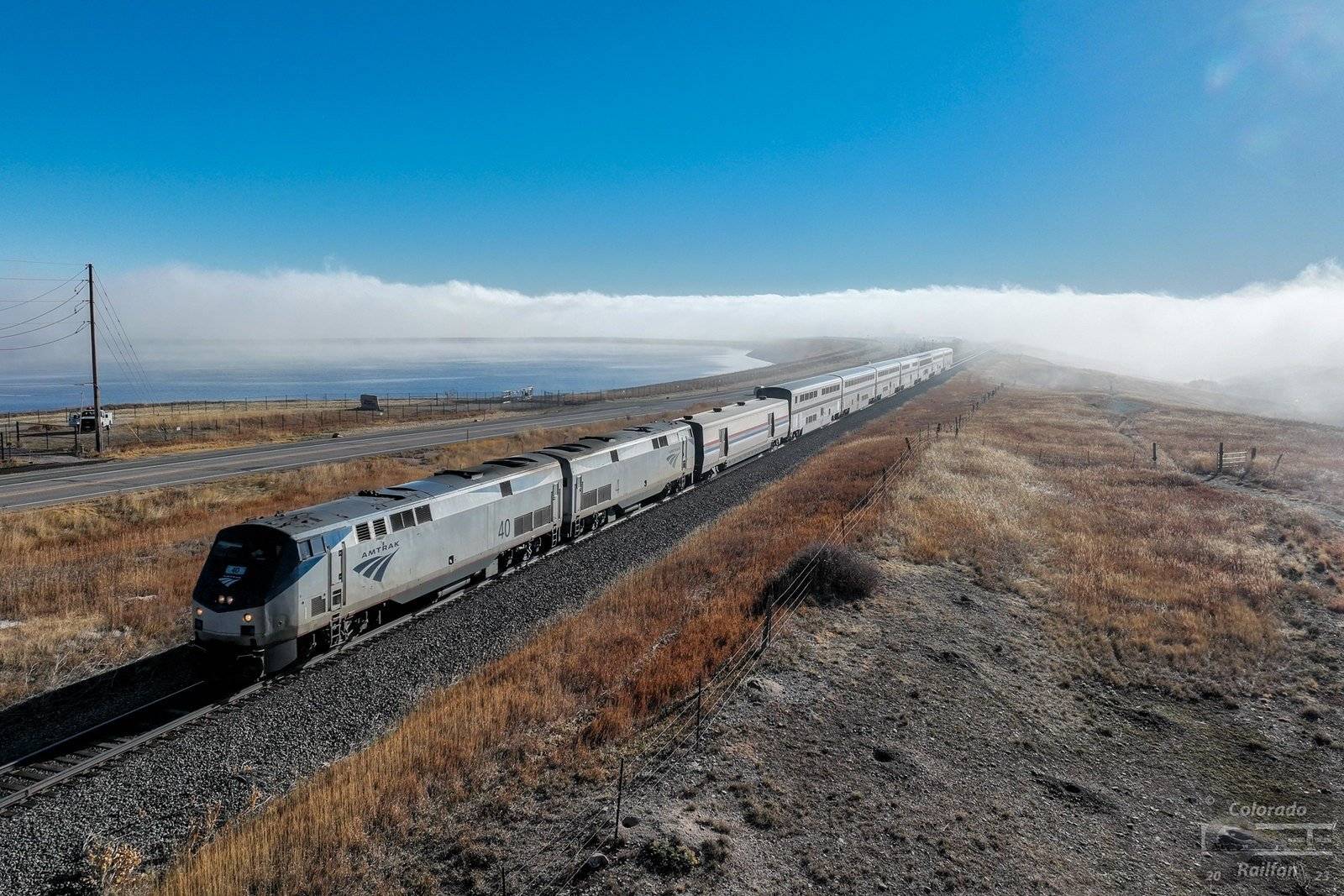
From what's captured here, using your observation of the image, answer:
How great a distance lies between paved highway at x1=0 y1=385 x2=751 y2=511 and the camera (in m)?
36.6

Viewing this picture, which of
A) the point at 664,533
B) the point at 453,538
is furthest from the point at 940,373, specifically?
the point at 453,538

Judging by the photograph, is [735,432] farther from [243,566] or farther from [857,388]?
[857,388]

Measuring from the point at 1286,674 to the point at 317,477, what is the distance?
42.5m

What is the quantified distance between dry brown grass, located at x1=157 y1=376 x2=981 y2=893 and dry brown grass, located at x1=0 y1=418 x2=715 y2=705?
9.86 m

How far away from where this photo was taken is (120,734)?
14320mm

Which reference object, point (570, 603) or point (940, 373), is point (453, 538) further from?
point (940, 373)

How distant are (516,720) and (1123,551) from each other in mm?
23060

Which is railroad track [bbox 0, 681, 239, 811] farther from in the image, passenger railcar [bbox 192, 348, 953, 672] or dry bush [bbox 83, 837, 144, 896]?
dry bush [bbox 83, 837, 144, 896]

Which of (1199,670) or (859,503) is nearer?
(1199,670)

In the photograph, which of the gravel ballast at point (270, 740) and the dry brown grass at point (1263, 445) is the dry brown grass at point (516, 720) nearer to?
the gravel ballast at point (270, 740)

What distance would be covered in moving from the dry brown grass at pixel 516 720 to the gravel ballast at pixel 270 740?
98 centimetres

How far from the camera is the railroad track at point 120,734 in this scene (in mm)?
12672

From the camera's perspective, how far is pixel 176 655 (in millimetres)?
18203

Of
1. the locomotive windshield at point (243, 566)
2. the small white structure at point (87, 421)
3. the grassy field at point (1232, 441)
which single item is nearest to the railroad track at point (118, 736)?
the locomotive windshield at point (243, 566)
